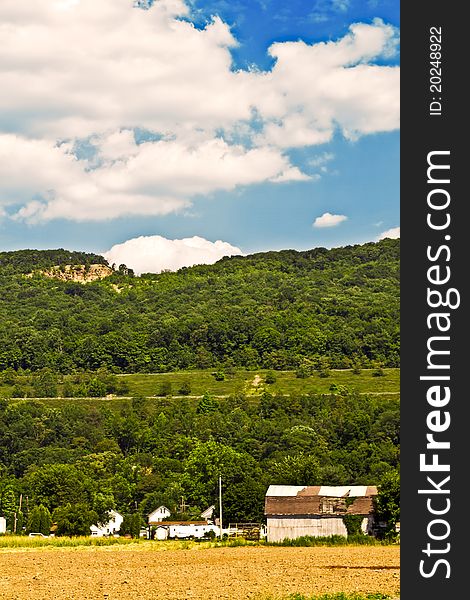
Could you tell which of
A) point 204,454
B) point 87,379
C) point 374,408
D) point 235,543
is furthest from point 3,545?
point 87,379

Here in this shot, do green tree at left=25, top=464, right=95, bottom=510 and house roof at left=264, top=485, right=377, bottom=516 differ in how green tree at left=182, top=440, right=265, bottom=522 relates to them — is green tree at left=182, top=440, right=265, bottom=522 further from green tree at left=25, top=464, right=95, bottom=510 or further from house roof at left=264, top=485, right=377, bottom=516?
house roof at left=264, top=485, right=377, bottom=516

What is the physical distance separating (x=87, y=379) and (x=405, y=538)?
183929 millimetres

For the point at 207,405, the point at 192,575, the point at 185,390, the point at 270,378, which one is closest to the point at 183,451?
the point at 207,405

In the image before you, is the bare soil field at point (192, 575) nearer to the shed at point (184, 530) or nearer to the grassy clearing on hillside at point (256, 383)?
the shed at point (184, 530)

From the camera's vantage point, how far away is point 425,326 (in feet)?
32.2

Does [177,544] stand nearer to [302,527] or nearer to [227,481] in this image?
[302,527]

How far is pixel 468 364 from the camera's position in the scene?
9914mm

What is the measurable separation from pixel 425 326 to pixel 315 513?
51037 mm

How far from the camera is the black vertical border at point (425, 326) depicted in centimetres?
970

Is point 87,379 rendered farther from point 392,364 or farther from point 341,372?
point 392,364

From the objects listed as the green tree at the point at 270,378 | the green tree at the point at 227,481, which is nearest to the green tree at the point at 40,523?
the green tree at the point at 227,481

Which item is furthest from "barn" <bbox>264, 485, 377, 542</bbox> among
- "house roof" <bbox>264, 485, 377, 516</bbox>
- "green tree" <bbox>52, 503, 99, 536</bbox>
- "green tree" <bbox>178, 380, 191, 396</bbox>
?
"green tree" <bbox>178, 380, 191, 396</bbox>

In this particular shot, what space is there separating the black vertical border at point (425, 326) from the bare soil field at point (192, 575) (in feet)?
42.5

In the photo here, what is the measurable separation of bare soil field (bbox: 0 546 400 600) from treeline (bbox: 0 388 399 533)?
1211 inches
